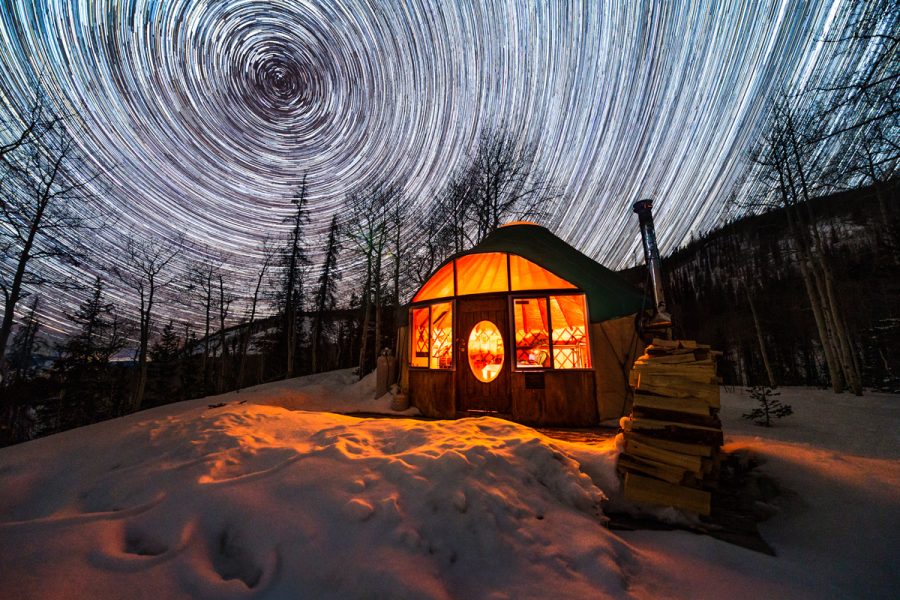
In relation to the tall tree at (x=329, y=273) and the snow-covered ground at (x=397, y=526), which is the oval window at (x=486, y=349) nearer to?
the snow-covered ground at (x=397, y=526)

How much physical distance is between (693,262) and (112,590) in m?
62.1

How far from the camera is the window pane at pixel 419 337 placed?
7.74 metres

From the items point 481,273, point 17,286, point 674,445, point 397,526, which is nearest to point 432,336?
point 481,273

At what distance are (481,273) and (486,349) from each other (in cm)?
190

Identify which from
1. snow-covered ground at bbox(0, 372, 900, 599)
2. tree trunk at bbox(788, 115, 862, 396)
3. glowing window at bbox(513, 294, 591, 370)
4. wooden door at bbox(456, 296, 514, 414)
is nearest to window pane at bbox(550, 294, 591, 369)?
glowing window at bbox(513, 294, 591, 370)

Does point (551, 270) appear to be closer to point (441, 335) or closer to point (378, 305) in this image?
point (441, 335)

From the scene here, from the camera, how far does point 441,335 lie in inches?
299

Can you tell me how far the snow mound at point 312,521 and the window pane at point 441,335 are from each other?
383cm

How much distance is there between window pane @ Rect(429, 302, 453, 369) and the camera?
24.2 feet

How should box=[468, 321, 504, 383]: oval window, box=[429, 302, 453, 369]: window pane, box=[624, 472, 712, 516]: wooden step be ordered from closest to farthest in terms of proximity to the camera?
box=[624, 472, 712, 516]: wooden step → box=[468, 321, 504, 383]: oval window → box=[429, 302, 453, 369]: window pane

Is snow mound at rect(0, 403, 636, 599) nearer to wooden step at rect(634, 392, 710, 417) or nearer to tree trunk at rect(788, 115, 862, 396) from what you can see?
wooden step at rect(634, 392, 710, 417)

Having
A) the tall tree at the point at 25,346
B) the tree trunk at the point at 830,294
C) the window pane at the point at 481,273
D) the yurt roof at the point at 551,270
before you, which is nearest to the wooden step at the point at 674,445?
the yurt roof at the point at 551,270

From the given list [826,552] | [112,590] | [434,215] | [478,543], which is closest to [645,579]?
[478,543]

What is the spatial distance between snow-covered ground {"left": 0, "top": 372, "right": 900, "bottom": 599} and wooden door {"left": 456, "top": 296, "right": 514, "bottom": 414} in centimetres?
307
